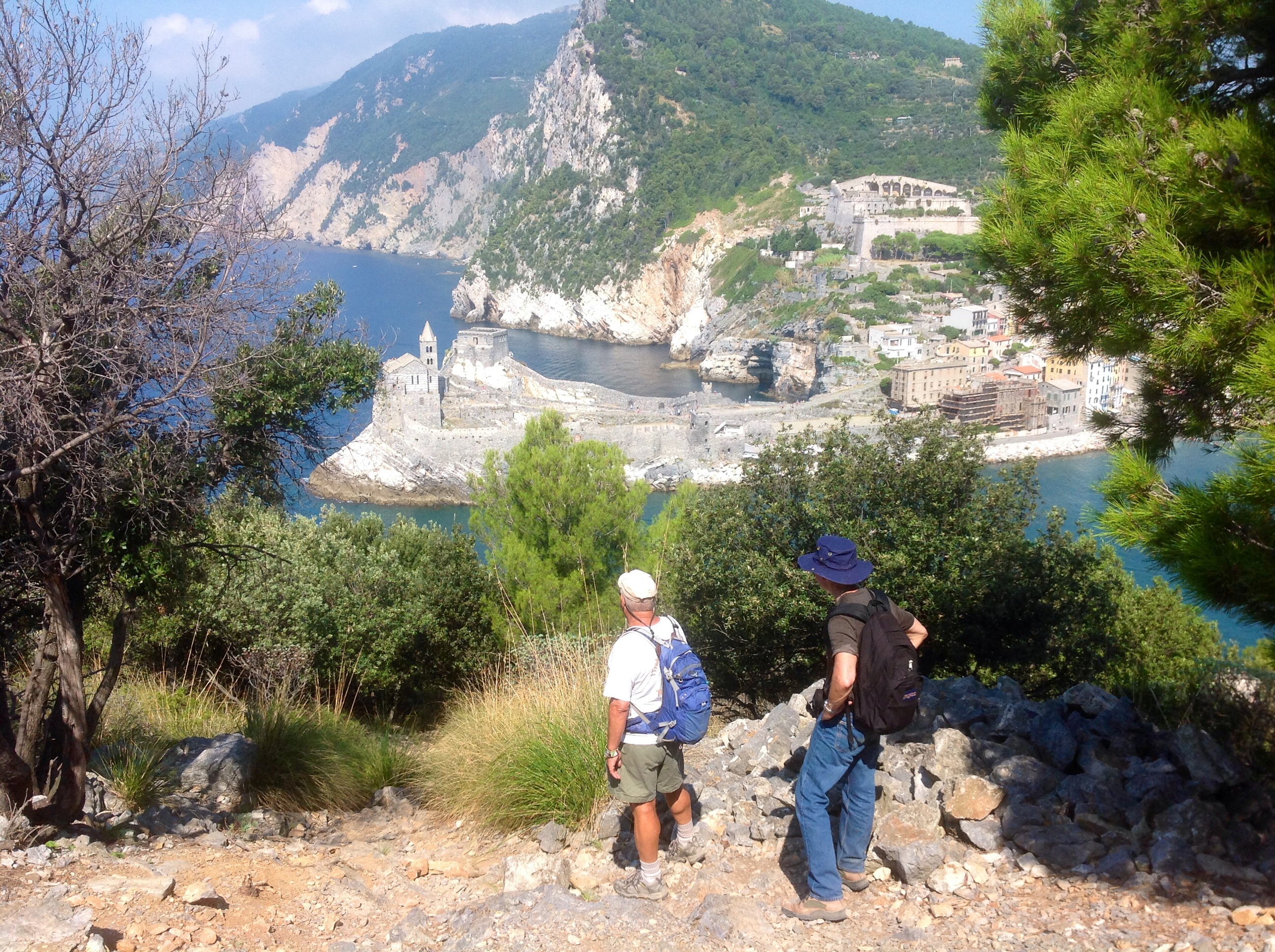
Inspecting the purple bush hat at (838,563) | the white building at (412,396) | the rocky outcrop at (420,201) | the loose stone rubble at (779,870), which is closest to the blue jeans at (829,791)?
the loose stone rubble at (779,870)

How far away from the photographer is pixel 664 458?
127ft

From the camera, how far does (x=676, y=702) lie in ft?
8.47

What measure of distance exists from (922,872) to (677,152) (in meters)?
86.2

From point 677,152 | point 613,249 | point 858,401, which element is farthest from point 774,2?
point 858,401

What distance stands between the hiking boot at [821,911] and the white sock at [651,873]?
40 centimetres

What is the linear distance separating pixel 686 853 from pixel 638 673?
27.8 inches

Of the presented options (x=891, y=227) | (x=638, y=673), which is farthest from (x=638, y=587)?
(x=891, y=227)

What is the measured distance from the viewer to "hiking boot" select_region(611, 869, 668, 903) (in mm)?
2664

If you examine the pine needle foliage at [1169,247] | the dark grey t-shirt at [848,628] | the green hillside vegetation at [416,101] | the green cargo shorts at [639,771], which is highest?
the green hillside vegetation at [416,101]

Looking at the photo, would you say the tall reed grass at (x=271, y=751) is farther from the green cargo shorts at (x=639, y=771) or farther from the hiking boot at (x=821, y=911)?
the hiking boot at (x=821, y=911)

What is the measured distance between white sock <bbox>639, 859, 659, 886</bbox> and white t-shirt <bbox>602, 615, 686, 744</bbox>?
1.23 feet

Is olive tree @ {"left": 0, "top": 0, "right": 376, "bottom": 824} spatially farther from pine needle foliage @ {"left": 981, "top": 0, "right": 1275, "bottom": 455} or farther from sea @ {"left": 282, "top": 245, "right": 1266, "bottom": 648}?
pine needle foliage @ {"left": 981, "top": 0, "right": 1275, "bottom": 455}

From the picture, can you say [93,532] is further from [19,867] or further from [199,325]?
[19,867]

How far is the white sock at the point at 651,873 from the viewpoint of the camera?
2658 millimetres
